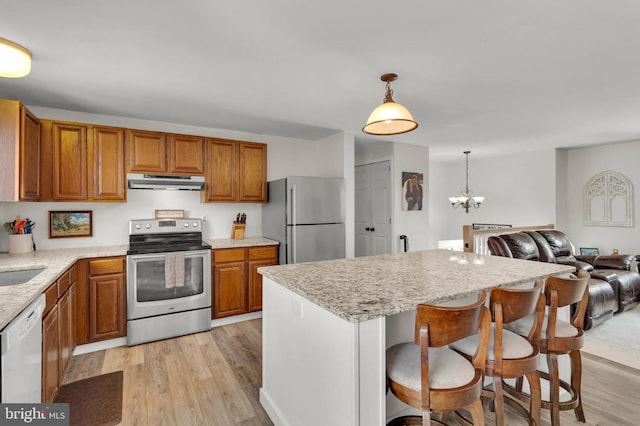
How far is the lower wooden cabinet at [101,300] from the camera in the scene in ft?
9.85

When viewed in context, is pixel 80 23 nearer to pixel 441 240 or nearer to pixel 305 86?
pixel 305 86

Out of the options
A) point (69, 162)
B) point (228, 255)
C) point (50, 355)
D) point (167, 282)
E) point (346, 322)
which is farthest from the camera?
point (228, 255)

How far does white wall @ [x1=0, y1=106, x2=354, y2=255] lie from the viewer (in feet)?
11.0

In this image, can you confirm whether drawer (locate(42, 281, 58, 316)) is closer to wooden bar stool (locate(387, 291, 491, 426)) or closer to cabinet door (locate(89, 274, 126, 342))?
cabinet door (locate(89, 274, 126, 342))

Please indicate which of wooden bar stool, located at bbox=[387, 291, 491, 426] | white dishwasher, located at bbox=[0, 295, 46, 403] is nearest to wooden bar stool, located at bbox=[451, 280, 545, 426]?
wooden bar stool, located at bbox=[387, 291, 491, 426]

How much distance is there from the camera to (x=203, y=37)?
6.53 ft

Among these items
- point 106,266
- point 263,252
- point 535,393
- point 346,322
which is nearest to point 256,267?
point 263,252

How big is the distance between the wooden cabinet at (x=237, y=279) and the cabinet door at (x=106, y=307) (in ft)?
2.91

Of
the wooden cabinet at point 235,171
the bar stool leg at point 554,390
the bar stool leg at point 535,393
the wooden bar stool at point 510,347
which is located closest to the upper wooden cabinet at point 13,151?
the wooden cabinet at point 235,171

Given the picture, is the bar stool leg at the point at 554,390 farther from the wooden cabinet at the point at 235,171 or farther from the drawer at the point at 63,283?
the wooden cabinet at the point at 235,171

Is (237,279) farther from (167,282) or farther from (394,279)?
(394,279)

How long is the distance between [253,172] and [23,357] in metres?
2.97

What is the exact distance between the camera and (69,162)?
3.21m

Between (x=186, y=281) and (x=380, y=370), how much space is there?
2.71 meters
